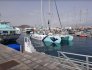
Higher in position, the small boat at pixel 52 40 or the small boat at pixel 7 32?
the small boat at pixel 7 32

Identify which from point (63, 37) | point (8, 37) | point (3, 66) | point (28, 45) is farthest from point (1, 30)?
point (3, 66)

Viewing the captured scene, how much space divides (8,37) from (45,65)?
3695 cm

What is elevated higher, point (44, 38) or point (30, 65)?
point (30, 65)

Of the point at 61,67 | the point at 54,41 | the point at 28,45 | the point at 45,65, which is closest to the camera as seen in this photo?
the point at 61,67

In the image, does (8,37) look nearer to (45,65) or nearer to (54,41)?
(54,41)

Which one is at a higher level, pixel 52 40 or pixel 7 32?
pixel 7 32

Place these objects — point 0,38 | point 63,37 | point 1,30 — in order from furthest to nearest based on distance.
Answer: point 63,37 → point 1,30 → point 0,38

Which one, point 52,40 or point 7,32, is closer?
point 7,32

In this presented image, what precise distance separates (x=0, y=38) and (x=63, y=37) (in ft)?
79.0

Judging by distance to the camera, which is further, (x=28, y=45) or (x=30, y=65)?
(x=28, y=45)

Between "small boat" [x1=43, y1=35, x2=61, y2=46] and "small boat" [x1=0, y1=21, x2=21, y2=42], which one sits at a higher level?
"small boat" [x1=0, y1=21, x2=21, y2=42]

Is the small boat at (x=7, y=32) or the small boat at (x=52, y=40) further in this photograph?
the small boat at (x=52, y=40)

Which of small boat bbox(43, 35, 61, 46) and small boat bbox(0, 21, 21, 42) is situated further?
small boat bbox(43, 35, 61, 46)

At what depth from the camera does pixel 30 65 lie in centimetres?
944
